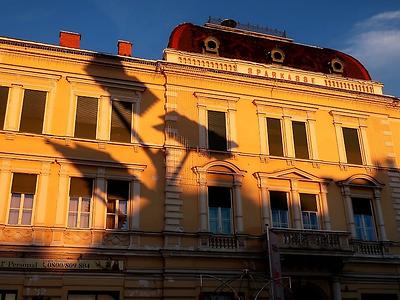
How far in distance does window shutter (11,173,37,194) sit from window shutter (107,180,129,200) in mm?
3324

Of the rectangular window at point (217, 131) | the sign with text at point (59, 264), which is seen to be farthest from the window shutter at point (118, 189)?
the rectangular window at point (217, 131)

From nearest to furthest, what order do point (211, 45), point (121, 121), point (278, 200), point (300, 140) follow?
point (121, 121) → point (278, 200) → point (300, 140) → point (211, 45)

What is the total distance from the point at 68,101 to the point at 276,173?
35.8ft

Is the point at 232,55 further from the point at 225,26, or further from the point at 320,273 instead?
the point at 320,273

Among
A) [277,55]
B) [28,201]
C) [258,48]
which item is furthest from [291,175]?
[28,201]

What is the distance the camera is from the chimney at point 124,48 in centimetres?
2753

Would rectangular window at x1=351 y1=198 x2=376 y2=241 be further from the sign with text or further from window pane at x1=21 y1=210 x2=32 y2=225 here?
window pane at x1=21 y1=210 x2=32 y2=225

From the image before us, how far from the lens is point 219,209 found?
24.5 metres

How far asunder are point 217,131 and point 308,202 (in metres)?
5.99

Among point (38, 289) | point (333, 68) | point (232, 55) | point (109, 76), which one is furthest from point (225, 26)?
point (38, 289)

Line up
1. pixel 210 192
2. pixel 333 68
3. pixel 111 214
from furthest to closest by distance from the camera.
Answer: pixel 333 68 < pixel 210 192 < pixel 111 214

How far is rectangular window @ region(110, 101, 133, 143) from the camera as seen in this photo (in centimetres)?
2434

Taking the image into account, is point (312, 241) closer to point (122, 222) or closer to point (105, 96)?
point (122, 222)

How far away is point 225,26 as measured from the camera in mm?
31703
